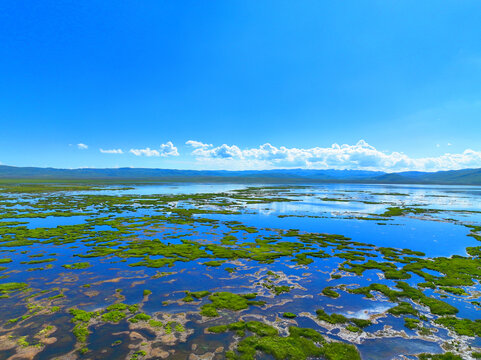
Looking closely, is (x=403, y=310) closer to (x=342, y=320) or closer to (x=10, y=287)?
(x=342, y=320)

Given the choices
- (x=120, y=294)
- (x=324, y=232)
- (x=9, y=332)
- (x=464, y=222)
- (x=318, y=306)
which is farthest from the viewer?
(x=464, y=222)

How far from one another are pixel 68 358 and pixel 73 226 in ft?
105

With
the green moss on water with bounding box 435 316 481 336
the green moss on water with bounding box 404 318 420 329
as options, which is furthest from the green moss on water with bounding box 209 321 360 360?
the green moss on water with bounding box 435 316 481 336

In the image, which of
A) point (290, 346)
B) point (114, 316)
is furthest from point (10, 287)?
point (290, 346)

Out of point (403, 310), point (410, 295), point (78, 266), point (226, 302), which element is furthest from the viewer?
point (78, 266)

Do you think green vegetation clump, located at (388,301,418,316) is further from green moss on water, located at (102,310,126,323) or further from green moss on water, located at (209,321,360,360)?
green moss on water, located at (102,310,126,323)

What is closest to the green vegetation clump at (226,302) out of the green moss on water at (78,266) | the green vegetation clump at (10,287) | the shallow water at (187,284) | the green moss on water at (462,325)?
the shallow water at (187,284)

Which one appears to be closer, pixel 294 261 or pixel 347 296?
pixel 347 296

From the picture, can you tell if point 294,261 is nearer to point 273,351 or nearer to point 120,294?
point 273,351

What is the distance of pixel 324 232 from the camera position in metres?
37.1

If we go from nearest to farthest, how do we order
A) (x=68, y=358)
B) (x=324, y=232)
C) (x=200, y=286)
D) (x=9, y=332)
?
(x=68, y=358)
(x=9, y=332)
(x=200, y=286)
(x=324, y=232)

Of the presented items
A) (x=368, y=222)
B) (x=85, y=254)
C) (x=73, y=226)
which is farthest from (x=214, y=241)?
(x=368, y=222)

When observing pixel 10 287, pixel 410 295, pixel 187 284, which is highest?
pixel 10 287

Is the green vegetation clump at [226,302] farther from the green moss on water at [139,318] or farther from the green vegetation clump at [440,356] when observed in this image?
the green vegetation clump at [440,356]
